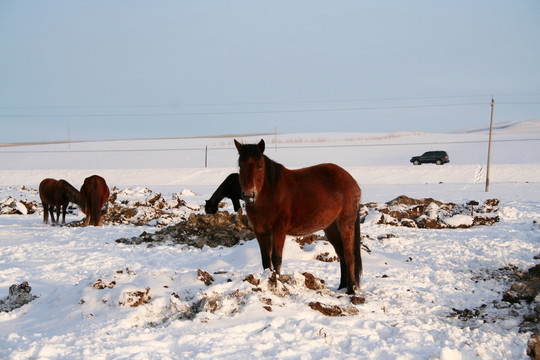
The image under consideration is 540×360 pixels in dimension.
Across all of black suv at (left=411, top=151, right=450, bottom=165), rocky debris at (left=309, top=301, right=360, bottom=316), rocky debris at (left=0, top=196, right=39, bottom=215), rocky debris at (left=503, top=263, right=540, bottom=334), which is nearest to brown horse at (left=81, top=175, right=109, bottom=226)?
rocky debris at (left=0, top=196, right=39, bottom=215)

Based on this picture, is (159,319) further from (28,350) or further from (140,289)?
(28,350)

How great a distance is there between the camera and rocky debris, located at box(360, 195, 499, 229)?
40.4 ft

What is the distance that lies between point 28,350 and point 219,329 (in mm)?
1594

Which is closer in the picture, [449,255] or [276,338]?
[276,338]

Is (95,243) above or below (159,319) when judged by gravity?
below

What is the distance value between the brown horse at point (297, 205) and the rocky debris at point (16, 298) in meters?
2.96

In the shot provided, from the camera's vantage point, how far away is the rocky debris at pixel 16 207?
16.3m

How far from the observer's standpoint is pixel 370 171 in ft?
95.7

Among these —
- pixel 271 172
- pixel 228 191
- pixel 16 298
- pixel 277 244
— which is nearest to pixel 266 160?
pixel 271 172

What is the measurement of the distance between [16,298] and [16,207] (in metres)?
12.5

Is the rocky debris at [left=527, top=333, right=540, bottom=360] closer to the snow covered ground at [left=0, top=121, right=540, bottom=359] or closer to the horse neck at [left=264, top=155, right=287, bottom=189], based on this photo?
the snow covered ground at [left=0, top=121, right=540, bottom=359]

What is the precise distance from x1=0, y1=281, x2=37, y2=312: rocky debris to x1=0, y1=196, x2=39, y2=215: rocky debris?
12.0 m

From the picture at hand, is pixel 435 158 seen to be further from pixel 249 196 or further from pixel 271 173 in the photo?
pixel 249 196

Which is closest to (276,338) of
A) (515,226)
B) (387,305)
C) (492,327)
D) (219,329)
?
(219,329)
